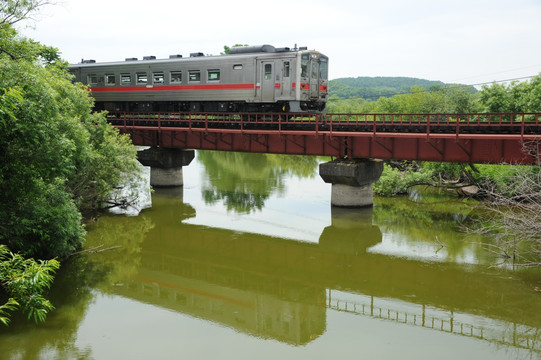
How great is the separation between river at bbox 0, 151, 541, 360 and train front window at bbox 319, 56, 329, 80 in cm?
686

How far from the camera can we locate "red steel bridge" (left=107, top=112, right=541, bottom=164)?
818 inches

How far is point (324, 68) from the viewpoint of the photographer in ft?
87.3

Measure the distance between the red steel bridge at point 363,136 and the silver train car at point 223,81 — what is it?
0.96 metres

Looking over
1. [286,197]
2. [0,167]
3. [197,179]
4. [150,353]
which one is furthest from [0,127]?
[197,179]

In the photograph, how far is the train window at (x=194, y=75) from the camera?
92.0ft

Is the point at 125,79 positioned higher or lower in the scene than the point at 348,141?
higher

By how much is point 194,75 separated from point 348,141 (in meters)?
9.32

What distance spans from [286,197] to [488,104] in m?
18.0

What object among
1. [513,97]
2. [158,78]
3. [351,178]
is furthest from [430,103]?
[158,78]

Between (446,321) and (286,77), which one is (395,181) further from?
(446,321)

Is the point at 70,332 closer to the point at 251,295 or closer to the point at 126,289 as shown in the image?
the point at 126,289

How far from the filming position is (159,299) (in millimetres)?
14602

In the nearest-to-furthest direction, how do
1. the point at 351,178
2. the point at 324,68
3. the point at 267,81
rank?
the point at 351,178 → the point at 267,81 → the point at 324,68

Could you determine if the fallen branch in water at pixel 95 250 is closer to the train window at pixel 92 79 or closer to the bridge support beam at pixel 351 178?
the bridge support beam at pixel 351 178
